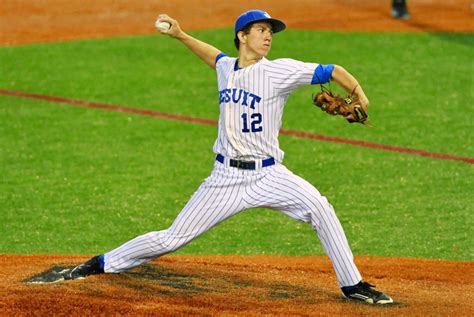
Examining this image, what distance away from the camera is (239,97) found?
7.18 metres

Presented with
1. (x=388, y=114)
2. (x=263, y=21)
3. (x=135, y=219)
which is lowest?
(x=135, y=219)

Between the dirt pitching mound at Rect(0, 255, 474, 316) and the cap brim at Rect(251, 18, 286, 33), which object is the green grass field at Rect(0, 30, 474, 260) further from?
the cap brim at Rect(251, 18, 286, 33)

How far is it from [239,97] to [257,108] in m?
0.14

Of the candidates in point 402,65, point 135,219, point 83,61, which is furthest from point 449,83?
point 135,219

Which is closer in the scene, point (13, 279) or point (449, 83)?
point (13, 279)

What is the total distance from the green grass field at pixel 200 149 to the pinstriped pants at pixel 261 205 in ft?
8.98

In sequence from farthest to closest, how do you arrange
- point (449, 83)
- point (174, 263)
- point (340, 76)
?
point (449, 83) → point (174, 263) → point (340, 76)

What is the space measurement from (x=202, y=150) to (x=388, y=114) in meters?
2.72

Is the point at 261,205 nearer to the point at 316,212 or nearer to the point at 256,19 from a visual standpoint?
the point at 316,212

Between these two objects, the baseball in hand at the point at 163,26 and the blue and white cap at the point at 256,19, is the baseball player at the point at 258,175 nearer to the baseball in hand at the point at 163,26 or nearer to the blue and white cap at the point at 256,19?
the blue and white cap at the point at 256,19

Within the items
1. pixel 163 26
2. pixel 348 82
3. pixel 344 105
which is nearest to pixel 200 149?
pixel 163 26

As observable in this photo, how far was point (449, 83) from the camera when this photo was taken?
52.0 feet

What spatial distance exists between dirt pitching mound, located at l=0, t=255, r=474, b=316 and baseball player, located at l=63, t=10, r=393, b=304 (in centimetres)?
29

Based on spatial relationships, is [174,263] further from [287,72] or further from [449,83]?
[449,83]
